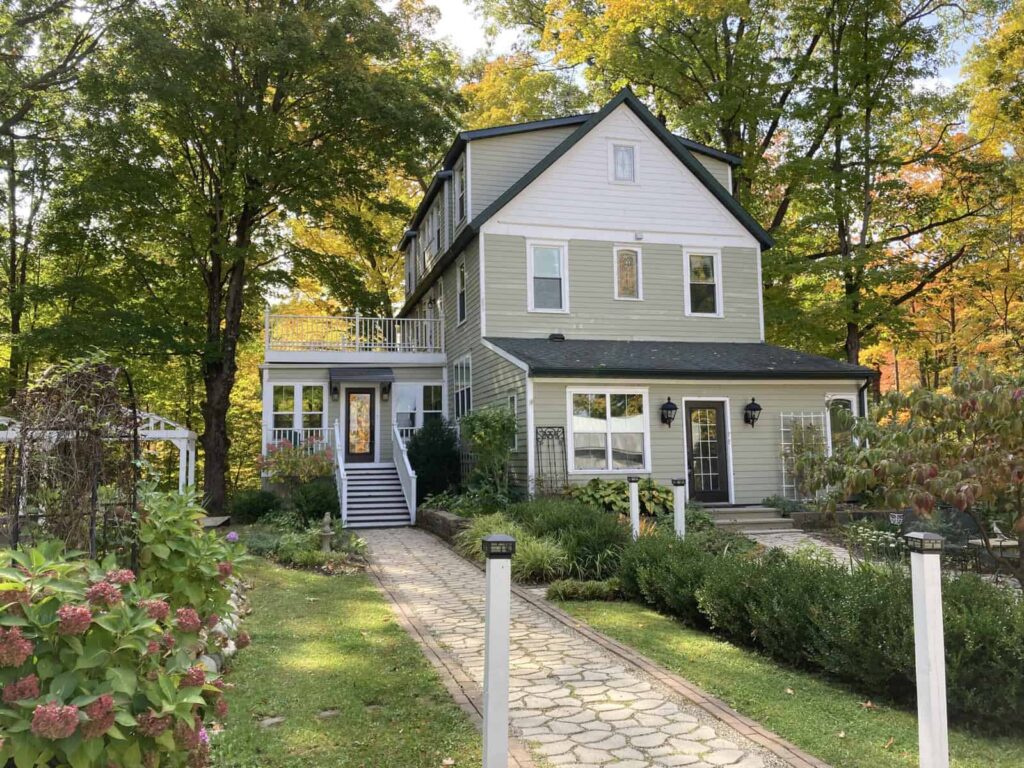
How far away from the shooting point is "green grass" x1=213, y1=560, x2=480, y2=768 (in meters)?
3.93

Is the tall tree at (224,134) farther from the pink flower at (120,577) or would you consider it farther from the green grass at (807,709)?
the pink flower at (120,577)

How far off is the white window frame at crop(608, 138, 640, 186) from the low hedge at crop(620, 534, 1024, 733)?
1155cm

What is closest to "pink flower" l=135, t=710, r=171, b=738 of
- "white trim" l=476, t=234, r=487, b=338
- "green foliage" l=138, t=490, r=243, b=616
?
"green foliage" l=138, t=490, r=243, b=616

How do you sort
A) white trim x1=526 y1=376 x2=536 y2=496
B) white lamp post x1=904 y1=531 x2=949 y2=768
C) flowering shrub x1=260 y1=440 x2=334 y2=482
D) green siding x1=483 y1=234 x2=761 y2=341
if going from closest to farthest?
white lamp post x1=904 y1=531 x2=949 y2=768
white trim x1=526 y1=376 x2=536 y2=496
green siding x1=483 y1=234 x2=761 y2=341
flowering shrub x1=260 y1=440 x2=334 y2=482

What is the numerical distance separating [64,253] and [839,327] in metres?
21.0

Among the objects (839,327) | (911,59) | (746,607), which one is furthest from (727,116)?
(746,607)

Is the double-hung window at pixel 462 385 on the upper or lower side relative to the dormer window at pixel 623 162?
lower

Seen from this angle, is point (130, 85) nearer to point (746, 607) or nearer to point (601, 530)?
point (601, 530)

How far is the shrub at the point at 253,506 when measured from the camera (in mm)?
15516

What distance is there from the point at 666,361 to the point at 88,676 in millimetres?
13125

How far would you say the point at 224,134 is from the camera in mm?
16922

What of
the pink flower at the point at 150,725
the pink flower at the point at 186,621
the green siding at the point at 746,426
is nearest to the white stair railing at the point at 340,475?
the green siding at the point at 746,426

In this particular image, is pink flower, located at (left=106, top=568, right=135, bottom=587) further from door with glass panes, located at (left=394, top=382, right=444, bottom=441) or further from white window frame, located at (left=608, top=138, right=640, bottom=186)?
door with glass panes, located at (left=394, top=382, right=444, bottom=441)

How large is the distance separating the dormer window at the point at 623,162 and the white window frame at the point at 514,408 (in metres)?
5.96
